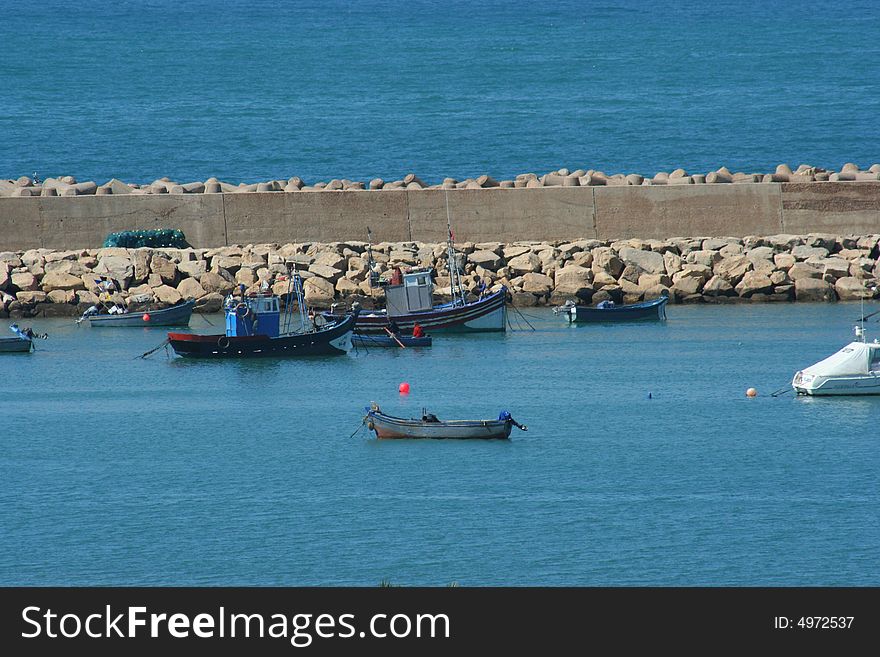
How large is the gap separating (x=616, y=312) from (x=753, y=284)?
4333 mm

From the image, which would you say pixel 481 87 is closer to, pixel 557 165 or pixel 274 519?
pixel 557 165

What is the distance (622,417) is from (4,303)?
69.3ft

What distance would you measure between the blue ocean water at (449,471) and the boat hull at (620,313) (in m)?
2.86

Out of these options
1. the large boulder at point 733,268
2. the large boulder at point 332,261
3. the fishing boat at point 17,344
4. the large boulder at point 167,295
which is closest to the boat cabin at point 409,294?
the large boulder at point 332,261

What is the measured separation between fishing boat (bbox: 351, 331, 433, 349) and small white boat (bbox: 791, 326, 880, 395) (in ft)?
35.3

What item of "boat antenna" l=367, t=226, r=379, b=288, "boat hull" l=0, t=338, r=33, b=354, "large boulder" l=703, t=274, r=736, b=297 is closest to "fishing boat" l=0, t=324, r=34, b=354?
"boat hull" l=0, t=338, r=33, b=354

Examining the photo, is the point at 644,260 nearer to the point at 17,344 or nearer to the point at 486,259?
the point at 486,259

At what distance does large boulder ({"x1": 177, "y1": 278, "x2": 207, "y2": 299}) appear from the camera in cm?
4403

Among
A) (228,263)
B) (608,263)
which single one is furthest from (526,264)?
(228,263)

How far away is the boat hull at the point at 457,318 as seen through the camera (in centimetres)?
3972

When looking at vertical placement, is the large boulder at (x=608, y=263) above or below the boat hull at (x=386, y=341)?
above

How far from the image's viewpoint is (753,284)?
142 feet

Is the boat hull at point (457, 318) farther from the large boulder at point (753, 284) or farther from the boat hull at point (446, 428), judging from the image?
the boat hull at point (446, 428)
